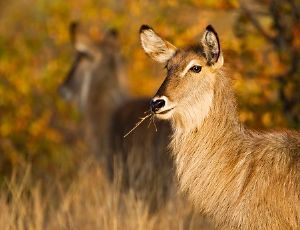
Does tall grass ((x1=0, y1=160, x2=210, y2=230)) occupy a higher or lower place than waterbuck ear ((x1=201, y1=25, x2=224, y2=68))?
lower

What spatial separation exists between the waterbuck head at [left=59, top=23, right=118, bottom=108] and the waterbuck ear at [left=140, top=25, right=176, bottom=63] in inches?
201

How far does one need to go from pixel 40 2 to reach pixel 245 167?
8.92 meters

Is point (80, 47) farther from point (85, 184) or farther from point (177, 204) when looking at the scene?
point (177, 204)

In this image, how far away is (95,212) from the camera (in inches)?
352

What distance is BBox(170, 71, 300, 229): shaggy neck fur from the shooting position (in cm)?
632

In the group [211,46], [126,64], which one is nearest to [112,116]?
[126,64]

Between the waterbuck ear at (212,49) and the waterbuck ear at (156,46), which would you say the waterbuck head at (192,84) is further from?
the waterbuck ear at (156,46)

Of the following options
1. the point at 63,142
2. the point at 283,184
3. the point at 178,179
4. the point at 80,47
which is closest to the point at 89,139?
the point at 80,47

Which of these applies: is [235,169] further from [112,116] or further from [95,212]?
[112,116]

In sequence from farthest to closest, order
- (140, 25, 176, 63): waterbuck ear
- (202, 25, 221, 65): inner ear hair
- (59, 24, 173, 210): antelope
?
(59, 24, 173, 210): antelope → (140, 25, 176, 63): waterbuck ear → (202, 25, 221, 65): inner ear hair

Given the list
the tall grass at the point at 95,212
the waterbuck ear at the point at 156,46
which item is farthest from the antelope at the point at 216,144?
the tall grass at the point at 95,212

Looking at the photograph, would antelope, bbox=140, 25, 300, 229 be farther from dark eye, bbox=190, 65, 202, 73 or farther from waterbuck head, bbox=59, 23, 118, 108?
waterbuck head, bbox=59, 23, 118, 108

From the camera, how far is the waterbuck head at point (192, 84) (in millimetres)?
6699

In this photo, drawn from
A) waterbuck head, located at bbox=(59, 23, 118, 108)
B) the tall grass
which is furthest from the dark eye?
waterbuck head, located at bbox=(59, 23, 118, 108)
